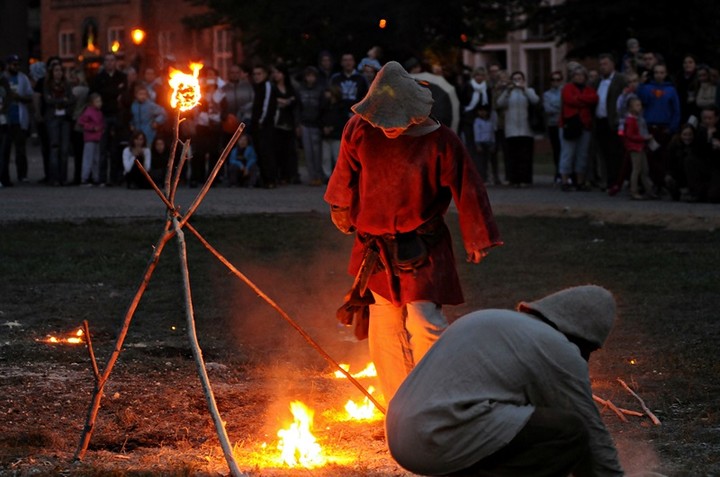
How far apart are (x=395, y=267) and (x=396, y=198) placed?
333mm

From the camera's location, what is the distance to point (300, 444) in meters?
6.22

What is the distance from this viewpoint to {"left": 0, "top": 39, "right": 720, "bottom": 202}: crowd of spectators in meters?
18.8

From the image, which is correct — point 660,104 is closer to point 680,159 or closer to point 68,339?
point 680,159

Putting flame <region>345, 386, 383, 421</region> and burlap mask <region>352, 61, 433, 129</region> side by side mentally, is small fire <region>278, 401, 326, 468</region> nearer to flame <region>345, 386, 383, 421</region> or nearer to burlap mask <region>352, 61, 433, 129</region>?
flame <region>345, 386, 383, 421</region>

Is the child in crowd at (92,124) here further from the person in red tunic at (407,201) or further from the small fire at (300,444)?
the small fire at (300,444)

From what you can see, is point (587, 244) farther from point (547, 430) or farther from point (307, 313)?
point (547, 430)

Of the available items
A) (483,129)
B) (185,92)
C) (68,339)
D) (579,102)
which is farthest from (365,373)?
(483,129)

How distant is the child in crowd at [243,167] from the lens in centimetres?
2054

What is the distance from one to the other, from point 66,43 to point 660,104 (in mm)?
42439

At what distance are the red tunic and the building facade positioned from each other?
4109 centimetres

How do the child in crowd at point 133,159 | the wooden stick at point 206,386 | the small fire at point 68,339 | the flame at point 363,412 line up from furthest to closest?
1. the child in crowd at point 133,159
2. the small fire at point 68,339
3. the flame at point 363,412
4. the wooden stick at point 206,386

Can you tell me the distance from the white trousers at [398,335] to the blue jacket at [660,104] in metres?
11.3

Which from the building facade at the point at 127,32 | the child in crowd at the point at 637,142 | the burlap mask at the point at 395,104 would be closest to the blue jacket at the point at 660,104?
the child in crowd at the point at 637,142

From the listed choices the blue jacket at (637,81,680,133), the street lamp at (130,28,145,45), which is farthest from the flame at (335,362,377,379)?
the street lamp at (130,28,145,45)
